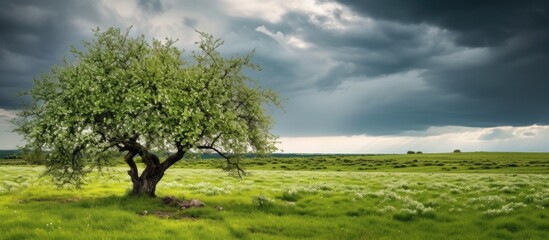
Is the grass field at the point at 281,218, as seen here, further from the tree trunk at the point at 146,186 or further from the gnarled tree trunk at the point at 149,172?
the gnarled tree trunk at the point at 149,172

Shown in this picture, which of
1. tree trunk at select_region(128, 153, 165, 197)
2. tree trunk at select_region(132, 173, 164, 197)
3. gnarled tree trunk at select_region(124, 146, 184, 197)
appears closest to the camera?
gnarled tree trunk at select_region(124, 146, 184, 197)

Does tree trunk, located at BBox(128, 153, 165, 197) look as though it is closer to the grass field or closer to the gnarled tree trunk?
the gnarled tree trunk

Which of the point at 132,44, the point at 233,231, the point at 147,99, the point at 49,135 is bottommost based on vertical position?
the point at 233,231

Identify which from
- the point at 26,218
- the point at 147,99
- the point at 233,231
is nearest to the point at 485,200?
the point at 233,231

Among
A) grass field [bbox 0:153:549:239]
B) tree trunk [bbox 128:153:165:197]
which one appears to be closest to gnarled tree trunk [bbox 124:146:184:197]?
tree trunk [bbox 128:153:165:197]

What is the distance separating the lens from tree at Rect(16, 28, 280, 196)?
26219 mm

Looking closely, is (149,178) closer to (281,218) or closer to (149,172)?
(149,172)

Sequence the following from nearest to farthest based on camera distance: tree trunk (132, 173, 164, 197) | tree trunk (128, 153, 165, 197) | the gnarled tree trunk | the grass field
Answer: the grass field < the gnarled tree trunk < tree trunk (128, 153, 165, 197) < tree trunk (132, 173, 164, 197)

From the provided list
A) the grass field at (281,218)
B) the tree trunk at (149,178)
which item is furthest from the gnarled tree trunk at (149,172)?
the grass field at (281,218)

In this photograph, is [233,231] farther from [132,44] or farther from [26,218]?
[132,44]

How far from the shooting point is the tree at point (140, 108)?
2622 cm

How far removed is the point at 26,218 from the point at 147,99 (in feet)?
30.9

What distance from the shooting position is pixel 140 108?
1048 inches

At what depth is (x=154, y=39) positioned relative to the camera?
102ft
